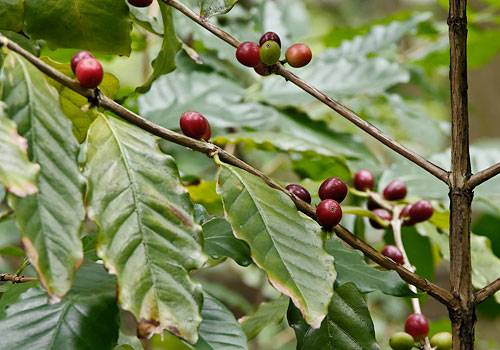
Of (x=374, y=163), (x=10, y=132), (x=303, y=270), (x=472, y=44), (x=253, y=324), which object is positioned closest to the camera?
(x=10, y=132)

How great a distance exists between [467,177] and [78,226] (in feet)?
1.28

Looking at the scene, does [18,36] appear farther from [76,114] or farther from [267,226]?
[267,226]

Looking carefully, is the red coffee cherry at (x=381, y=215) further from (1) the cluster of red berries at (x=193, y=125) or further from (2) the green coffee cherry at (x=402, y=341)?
(1) the cluster of red berries at (x=193, y=125)

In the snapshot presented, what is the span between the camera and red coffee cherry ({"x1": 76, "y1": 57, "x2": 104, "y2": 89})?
51 centimetres

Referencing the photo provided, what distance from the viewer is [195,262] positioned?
0.49 metres

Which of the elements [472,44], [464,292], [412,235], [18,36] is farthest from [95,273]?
[472,44]

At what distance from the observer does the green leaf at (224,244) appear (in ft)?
2.01

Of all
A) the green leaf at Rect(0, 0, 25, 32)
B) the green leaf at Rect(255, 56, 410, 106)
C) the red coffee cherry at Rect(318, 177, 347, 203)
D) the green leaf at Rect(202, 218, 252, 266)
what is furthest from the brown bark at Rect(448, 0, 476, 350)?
the green leaf at Rect(255, 56, 410, 106)

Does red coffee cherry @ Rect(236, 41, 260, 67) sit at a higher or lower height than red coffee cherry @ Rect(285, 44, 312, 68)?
lower

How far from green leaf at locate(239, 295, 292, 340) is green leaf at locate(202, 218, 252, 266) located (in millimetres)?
147

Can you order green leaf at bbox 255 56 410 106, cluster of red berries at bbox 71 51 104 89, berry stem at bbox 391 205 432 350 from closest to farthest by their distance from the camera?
cluster of red berries at bbox 71 51 104 89
berry stem at bbox 391 205 432 350
green leaf at bbox 255 56 410 106

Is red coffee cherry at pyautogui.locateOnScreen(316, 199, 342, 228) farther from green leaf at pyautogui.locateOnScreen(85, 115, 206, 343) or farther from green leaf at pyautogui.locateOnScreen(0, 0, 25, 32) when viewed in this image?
green leaf at pyautogui.locateOnScreen(0, 0, 25, 32)

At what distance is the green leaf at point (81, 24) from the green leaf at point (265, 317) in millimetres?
368

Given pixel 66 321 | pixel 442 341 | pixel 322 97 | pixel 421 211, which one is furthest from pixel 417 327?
pixel 66 321
